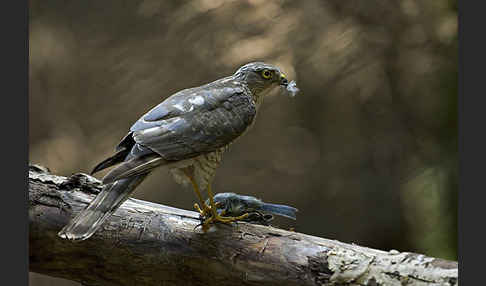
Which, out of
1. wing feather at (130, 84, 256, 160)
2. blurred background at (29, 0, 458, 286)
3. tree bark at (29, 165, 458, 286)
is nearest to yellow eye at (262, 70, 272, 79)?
wing feather at (130, 84, 256, 160)

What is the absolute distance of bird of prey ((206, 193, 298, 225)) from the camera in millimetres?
2188

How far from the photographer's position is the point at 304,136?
3289mm

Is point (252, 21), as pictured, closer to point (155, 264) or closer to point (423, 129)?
point (423, 129)

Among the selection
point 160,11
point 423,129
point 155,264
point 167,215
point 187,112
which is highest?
point 160,11

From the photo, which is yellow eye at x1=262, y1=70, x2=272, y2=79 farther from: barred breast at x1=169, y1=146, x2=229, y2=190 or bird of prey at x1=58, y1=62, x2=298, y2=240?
barred breast at x1=169, y1=146, x2=229, y2=190

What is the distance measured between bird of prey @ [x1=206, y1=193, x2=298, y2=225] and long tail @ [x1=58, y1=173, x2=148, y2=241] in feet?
1.53

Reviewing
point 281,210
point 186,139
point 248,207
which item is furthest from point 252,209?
point 186,139

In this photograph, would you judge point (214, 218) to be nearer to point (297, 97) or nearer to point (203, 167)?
point (203, 167)

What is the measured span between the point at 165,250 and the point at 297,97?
1571 mm

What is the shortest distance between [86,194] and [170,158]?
1.72 feet

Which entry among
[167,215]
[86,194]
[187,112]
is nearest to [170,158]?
[187,112]

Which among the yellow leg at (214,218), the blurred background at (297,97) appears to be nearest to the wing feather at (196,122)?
the yellow leg at (214,218)

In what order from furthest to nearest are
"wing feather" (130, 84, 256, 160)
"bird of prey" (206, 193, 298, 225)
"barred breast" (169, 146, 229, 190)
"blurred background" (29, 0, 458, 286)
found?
"blurred background" (29, 0, 458, 286) → "bird of prey" (206, 193, 298, 225) → "barred breast" (169, 146, 229, 190) → "wing feather" (130, 84, 256, 160)

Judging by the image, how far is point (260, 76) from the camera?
2230 millimetres
